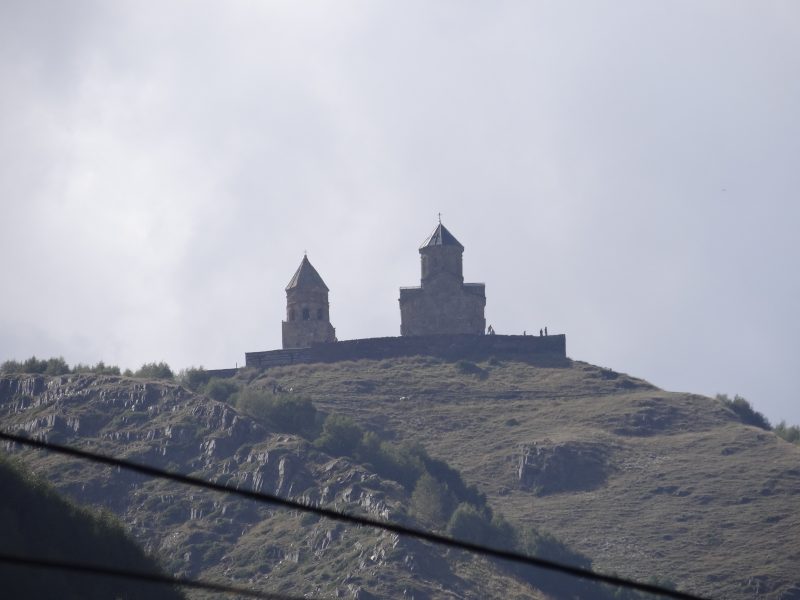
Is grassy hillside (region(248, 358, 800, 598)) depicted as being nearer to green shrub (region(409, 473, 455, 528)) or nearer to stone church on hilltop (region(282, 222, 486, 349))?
stone church on hilltop (region(282, 222, 486, 349))

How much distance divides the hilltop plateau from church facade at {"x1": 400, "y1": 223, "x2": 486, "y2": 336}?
2326mm

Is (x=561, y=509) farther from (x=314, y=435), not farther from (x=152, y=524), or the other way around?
(x=152, y=524)

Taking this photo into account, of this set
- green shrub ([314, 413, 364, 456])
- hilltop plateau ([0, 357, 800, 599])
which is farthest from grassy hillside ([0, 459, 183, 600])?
green shrub ([314, 413, 364, 456])

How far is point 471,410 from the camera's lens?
8150 cm

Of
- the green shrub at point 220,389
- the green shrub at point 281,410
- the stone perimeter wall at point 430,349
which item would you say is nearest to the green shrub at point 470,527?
the green shrub at point 281,410

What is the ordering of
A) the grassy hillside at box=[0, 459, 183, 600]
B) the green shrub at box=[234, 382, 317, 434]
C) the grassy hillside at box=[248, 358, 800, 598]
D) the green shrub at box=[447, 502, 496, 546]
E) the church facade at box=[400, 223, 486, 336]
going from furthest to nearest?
the church facade at box=[400, 223, 486, 336], the green shrub at box=[234, 382, 317, 434], the green shrub at box=[447, 502, 496, 546], the grassy hillside at box=[248, 358, 800, 598], the grassy hillside at box=[0, 459, 183, 600]

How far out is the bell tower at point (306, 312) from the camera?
8481cm

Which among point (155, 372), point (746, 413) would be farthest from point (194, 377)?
point (746, 413)

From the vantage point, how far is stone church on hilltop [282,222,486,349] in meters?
84.2

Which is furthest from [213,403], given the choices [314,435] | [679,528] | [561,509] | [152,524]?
[679,528]

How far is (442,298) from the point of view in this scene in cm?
8406

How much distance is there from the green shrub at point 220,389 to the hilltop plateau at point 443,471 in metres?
0.98

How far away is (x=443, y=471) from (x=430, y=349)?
10.9 m

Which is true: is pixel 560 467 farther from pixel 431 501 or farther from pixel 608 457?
pixel 431 501
